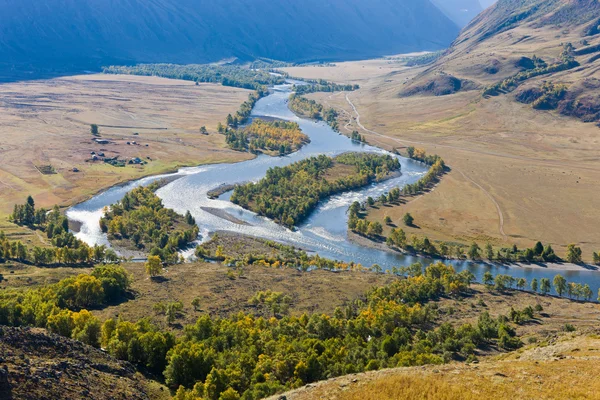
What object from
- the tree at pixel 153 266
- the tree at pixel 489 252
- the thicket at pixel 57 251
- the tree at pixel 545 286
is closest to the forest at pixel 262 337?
the tree at pixel 153 266

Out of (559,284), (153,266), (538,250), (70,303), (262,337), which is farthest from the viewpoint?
(538,250)

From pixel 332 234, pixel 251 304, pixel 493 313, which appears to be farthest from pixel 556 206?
pixel 251 304

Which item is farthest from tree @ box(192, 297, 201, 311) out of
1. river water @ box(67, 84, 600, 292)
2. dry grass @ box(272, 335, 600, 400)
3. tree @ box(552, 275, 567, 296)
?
tree @ box(552, 275, 567, 296)

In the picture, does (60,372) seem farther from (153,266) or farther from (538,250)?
(538,250)

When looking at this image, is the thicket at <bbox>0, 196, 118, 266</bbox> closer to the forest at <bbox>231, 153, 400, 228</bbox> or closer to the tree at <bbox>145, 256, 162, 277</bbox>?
the tree at <bbox>145, 256, 162, 277</bbox>

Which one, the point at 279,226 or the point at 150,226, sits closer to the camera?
the point at 150,226

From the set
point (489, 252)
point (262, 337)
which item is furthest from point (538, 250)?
point (262, 337)
